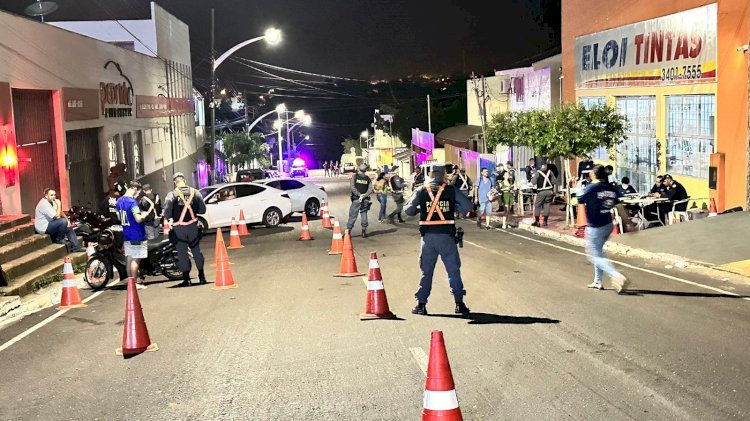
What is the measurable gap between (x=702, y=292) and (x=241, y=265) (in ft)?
29.1

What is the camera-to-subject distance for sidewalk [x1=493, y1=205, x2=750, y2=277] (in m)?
14.1

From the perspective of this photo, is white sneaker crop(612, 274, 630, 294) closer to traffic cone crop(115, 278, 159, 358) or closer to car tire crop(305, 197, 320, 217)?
traffic cone crop(115, 278, 159, 358)

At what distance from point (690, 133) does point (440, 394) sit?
18857 mm

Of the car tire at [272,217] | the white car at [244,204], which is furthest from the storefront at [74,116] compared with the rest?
the car tire at [272,217]

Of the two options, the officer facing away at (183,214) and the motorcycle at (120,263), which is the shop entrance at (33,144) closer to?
Result: the motorcycle at (120,263)

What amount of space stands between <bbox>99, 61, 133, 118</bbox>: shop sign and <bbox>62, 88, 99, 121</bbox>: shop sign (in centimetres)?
112

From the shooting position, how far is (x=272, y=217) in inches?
1045

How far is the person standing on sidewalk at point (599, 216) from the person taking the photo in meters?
11.8

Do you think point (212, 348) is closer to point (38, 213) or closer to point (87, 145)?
point (38, 213)

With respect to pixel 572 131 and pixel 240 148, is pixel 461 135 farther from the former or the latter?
pixel 240 148

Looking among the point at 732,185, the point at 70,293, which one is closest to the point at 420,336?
the point at 70,293

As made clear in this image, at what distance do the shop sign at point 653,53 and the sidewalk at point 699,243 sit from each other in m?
5.03

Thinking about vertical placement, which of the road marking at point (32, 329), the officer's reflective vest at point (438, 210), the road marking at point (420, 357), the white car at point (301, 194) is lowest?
the road marking at point (32, 329)

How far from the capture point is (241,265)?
17.2m
